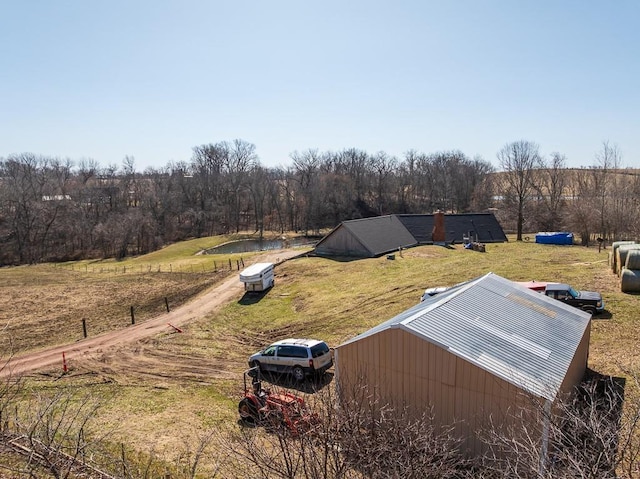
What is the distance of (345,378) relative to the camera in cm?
1387

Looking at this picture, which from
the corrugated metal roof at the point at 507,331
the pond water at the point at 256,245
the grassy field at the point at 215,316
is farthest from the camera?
the pond water at the point at 256,245

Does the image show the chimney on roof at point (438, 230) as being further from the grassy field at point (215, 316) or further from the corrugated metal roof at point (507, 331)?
the corrugated metal roof at point (507, 331)

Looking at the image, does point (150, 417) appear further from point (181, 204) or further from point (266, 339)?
point (181, 204)

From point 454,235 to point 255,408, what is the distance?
1626 inches

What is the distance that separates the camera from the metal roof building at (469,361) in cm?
1134

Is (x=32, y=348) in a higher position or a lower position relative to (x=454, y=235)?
lower

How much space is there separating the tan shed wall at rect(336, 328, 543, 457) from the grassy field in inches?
189

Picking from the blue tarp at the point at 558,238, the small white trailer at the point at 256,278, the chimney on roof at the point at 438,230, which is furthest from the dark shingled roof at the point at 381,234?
the blue tarp at the point at 558,238

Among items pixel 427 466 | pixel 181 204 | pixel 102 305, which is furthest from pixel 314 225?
pixel 427 466

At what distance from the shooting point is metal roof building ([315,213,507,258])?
4391 cm

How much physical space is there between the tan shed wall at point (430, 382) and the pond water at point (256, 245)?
51.5 metres

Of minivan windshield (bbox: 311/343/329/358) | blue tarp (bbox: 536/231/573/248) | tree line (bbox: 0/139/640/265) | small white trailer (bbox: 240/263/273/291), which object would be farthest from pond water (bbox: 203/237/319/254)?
minivan windshield (bbox: 311/343/329/358)

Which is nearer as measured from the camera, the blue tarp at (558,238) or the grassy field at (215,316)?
the grassy field at (215,316)

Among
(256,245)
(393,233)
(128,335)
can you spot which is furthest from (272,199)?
(128,335)
